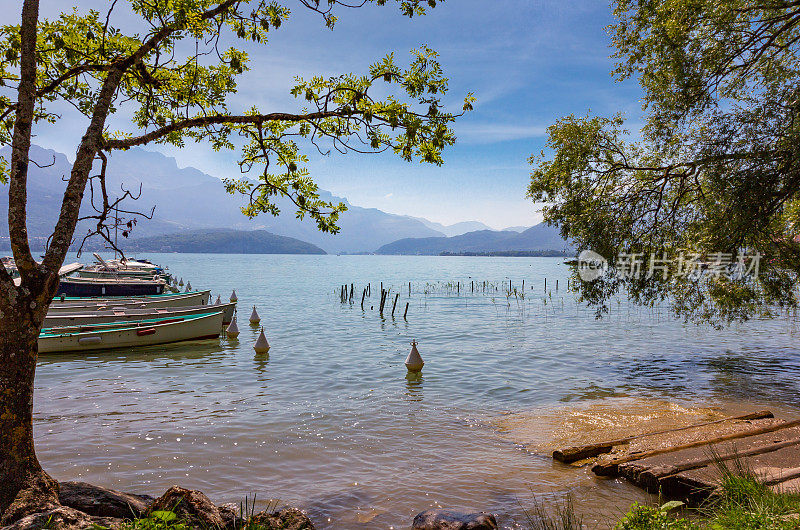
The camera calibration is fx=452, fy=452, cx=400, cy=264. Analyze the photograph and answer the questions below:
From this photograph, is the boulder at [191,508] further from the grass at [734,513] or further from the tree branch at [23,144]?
the grass at [734,513]

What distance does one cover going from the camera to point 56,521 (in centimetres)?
454

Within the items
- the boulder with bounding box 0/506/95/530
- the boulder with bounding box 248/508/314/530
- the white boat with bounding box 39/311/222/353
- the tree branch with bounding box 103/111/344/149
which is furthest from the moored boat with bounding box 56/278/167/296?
the boulder with bounding box 248/508/314/530

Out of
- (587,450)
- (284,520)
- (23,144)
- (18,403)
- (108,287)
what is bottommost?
(587,450)

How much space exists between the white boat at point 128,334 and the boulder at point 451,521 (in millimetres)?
19575

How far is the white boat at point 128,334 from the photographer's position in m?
20.4

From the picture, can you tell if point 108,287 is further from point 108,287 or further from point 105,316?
point 105,316

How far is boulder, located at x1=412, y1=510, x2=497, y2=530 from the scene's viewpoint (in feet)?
20.1

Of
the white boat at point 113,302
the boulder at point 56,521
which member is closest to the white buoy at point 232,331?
the white boat at point 113,302

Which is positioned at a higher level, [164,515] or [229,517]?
[164,515]

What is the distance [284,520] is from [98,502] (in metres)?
2.21

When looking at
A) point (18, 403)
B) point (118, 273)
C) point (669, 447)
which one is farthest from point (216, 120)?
point (118, 273)

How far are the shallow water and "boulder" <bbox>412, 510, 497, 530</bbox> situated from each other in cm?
55

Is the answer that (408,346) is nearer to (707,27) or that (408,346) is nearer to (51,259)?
(707,27)

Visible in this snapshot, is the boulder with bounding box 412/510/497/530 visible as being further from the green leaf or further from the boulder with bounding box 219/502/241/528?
the green leaf
